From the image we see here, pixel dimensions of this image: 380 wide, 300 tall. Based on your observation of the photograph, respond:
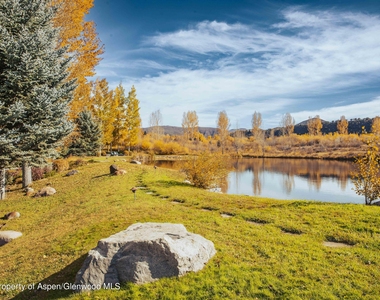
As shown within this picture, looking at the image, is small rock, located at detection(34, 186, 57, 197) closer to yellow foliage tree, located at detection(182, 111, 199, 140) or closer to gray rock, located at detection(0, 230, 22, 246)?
gray rock, located at detection(0, 230, 22, 246)

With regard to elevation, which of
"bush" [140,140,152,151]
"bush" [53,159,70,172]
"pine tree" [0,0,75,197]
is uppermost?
"pine tree" [0,0,75,197]

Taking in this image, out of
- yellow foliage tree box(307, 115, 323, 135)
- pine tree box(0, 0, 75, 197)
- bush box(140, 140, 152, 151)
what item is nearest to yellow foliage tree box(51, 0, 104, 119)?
pine tree box(0, 0, 75, 197)

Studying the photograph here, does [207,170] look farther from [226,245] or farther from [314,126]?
[314,126]

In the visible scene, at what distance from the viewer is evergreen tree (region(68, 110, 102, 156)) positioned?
27.9 metres

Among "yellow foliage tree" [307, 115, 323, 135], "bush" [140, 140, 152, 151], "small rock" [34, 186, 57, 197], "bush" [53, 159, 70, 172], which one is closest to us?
"small rock" [34, 186, 57, 197]

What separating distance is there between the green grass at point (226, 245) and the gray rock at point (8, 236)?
0.26 meters

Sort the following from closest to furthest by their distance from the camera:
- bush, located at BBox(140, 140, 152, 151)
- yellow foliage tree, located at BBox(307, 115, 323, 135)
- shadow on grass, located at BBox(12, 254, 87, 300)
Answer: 1. shadow on grass, located at BBox(12, 254, 87, 300)
2. bush, located at BBox(140, 140, 152, 151)
3. yellow foliage tree, located at BBox(307, 115, 323, 135)

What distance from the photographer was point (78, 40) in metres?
15.7

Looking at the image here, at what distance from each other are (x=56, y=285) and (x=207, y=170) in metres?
10.3

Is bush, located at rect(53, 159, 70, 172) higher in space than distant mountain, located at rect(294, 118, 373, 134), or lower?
lower

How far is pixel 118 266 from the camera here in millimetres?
4398

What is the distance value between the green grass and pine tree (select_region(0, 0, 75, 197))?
2.84 m

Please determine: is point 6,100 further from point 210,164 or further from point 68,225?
point 210,164

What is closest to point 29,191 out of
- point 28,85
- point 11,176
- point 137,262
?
point 11,176
